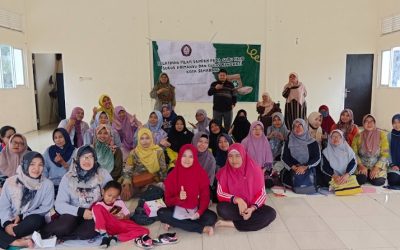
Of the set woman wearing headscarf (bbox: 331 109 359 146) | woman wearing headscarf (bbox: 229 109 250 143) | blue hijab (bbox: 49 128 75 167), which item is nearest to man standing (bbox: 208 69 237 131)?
woman wearing headscarf (bbox: 229 109 250 143)

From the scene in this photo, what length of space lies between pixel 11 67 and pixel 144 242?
6.04 m

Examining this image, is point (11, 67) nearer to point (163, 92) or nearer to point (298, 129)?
point (163, 92)

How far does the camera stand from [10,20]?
6.70 m

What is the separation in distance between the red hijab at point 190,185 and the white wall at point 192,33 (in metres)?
4.82

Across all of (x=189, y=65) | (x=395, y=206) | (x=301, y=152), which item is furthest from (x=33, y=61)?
(x=395, y=206)

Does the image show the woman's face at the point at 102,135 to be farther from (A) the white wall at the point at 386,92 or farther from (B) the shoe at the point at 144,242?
(A) the white wall at the point at 386,92

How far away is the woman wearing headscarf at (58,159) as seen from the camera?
308 centimetres

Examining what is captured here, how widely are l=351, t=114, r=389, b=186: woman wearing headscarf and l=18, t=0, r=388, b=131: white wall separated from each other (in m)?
3.63

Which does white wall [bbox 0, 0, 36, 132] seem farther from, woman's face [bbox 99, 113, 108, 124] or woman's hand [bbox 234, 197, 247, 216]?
woman's hand [bbox 234, 197, 247, 216]

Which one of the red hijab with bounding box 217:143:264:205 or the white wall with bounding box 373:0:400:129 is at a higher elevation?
the white wall with bounding box 373:0:400:129

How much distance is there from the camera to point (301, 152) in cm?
360

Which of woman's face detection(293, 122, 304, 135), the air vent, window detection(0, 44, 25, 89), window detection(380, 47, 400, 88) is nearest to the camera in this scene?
woman's face detection(293, 122, 304, 135)

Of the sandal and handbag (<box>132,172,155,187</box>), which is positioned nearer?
the sandal

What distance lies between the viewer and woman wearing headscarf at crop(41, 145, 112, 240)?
2.44 metres
